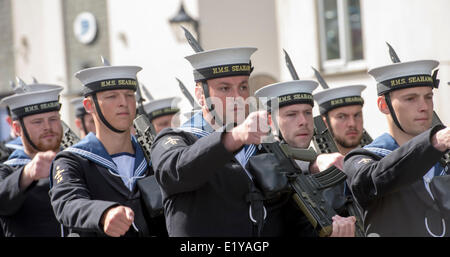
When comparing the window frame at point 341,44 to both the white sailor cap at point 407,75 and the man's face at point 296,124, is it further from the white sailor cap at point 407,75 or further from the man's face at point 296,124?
the white sailor cap at point 407,75

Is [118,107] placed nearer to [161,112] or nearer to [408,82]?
[408,82]

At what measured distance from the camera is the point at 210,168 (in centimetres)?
332

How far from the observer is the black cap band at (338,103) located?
621 cm

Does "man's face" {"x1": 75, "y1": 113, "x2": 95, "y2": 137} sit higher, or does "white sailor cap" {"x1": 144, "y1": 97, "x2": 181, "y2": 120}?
"white sailor cap" {"x1": 144, "y1": 97, "x2": 181, "y2": 120}

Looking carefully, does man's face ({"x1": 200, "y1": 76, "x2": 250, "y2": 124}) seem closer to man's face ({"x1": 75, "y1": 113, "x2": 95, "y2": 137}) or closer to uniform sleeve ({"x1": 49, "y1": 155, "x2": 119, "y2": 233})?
uniform sleeve ({"x1": 49, "y1": 155, "x2": 119, "y2": 233})

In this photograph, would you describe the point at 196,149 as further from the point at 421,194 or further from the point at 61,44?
the point at 61,44

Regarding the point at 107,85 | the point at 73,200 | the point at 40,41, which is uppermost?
the point at 40,41

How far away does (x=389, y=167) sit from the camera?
392 centimetres

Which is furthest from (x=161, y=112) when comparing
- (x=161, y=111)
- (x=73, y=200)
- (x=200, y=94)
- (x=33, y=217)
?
(x=73, y=200)

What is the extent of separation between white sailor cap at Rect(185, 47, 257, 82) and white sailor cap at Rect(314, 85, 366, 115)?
90.0 inches

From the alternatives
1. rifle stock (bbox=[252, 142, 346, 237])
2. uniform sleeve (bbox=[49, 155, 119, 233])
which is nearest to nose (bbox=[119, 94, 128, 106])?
uniform sleeve (bbox=[49, 155, 119, 233])

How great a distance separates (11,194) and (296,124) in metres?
1.89

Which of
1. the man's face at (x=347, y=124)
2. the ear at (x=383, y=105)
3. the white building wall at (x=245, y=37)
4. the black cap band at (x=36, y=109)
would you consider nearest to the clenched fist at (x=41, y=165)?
the black cap band at (x=36, y=109)

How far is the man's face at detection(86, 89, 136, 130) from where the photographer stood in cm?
448
